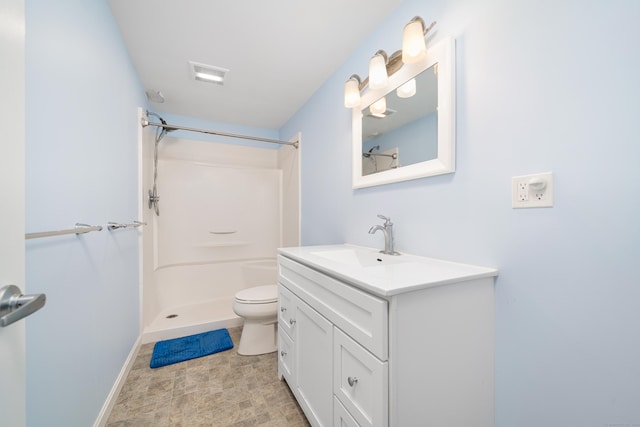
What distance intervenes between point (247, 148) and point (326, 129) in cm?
141

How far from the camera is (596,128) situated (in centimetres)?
67

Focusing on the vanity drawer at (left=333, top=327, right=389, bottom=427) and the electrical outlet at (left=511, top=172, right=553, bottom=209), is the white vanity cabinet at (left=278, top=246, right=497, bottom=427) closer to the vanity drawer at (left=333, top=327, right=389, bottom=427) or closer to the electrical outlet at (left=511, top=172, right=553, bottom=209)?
the vanity drawer at (left=333, top=327, right=389, bottom=427)

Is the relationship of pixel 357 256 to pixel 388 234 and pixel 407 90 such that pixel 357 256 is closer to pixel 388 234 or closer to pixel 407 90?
pixel 388 234

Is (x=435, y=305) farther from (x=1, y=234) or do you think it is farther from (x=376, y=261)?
(x=1, y=234)

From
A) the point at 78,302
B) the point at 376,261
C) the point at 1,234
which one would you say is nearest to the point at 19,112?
the point at 1,234

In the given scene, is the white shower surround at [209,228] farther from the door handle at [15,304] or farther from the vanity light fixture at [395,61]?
the door handle at [15,304]

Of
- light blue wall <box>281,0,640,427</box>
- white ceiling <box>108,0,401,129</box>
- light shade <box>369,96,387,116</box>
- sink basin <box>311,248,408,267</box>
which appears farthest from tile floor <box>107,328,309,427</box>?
white ceiling <box>108,0,401,129</box>

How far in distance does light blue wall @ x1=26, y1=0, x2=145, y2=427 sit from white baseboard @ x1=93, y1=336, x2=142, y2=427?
0.14 ft

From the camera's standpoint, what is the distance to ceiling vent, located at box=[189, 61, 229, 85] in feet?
5.88

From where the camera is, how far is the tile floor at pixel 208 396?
1.24m

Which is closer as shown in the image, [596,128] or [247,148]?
[596,128]

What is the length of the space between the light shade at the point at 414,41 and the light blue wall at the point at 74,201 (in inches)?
50.8

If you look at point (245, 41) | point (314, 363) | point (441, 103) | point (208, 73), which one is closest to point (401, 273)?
point (314, 363)

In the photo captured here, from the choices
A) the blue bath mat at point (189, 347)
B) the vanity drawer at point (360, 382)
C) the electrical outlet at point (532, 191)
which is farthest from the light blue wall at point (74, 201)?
the electrical outlet at point (532, 191)
